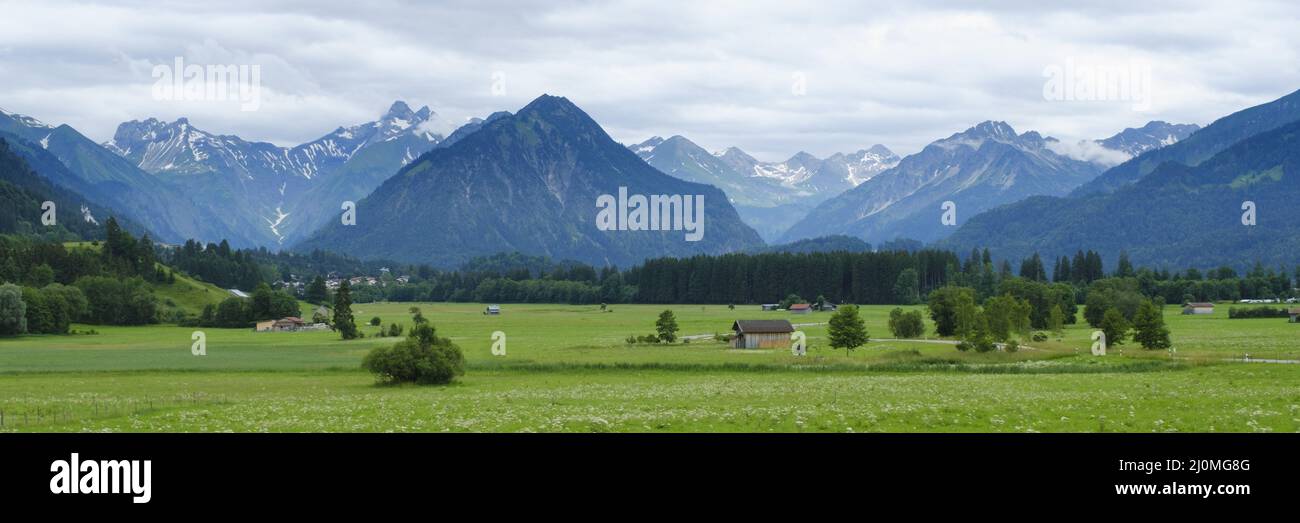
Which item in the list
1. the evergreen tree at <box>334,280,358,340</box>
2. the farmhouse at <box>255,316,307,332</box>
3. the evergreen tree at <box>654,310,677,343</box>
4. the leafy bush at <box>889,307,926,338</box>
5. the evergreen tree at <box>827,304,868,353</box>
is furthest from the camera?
the farmhouse at <box>255,316,307,332</box>

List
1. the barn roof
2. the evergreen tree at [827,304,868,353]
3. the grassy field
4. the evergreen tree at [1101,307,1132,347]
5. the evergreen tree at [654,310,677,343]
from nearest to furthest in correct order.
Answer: the grassy field → the evergreen tree at [827,304,868,353] → the evergreen tree at [1101,307,1132,347] → the barn roof → the evergreen tree at [654,310,677,343]

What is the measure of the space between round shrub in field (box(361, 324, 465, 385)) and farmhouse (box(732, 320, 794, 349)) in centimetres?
4607

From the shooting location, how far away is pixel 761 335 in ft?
360

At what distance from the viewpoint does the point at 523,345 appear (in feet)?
368

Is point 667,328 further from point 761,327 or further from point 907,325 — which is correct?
point 907,325

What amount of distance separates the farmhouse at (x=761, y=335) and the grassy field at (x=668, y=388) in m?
3.50

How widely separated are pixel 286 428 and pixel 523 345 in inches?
2912

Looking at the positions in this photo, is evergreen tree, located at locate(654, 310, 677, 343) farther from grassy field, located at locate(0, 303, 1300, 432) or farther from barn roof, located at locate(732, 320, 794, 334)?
barn roof, located at locate(732, 320, 794, 334)

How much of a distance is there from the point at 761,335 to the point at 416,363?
165 feet

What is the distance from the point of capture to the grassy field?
3884 cm

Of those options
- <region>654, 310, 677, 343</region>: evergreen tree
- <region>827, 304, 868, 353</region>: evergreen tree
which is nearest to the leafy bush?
<region>654, 310, 677, 343</region>: evergreen tree
